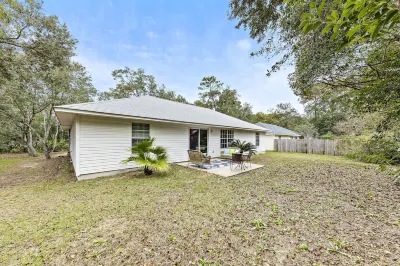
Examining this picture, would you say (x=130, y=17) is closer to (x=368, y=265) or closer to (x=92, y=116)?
(x=92, y=116)

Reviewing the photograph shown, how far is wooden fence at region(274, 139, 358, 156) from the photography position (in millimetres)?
12672

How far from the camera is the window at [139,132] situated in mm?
→ 7629

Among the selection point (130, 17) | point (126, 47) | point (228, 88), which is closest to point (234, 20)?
point (130, 17)

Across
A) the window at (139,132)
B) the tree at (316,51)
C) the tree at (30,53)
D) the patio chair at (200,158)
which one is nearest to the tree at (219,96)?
the tree at (30,53)

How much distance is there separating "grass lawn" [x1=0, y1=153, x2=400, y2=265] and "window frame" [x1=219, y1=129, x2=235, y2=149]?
6719 millimetres

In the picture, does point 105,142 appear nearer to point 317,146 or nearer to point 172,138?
point 172,138

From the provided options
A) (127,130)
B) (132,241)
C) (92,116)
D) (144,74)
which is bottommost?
(132,241)

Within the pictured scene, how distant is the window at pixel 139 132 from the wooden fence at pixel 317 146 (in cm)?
1383

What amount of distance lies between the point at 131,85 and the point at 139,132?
20.0 m

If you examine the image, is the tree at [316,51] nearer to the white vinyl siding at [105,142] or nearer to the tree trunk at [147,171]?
the white vinyl siding at [105,142]

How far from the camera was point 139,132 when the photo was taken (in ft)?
25.6

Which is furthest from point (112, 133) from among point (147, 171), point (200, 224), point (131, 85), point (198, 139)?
point (131, 85)

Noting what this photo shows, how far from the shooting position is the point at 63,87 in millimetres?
12039

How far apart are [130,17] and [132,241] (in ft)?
45.3
